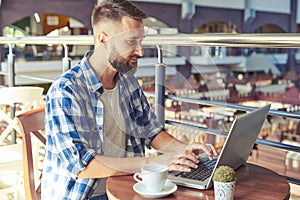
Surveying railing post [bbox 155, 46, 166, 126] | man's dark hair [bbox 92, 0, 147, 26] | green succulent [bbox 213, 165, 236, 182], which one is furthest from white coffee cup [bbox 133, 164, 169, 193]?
railing post [bbox 155, 46, 166, 126]

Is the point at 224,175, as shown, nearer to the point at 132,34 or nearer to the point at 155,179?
the point at 155,179

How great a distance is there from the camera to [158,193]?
3.44 feet

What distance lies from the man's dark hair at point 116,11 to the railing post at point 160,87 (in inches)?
20.7

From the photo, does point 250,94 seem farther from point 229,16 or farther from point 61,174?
point 61,174

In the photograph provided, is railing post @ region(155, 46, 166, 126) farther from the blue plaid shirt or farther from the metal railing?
the blue plaid shirt

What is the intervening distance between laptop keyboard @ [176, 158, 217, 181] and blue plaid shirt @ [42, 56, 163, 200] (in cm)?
24

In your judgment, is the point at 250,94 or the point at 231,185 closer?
the point at 231,185

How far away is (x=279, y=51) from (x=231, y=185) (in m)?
14.5

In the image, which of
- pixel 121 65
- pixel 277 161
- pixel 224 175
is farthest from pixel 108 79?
pixel 277 161

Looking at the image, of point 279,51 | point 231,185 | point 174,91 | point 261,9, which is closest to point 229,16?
point 261,9

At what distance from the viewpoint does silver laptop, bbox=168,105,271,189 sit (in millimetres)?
1075

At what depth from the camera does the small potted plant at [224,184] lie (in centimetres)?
98

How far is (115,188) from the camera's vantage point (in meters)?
1.11

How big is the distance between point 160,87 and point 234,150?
0.81 meters
